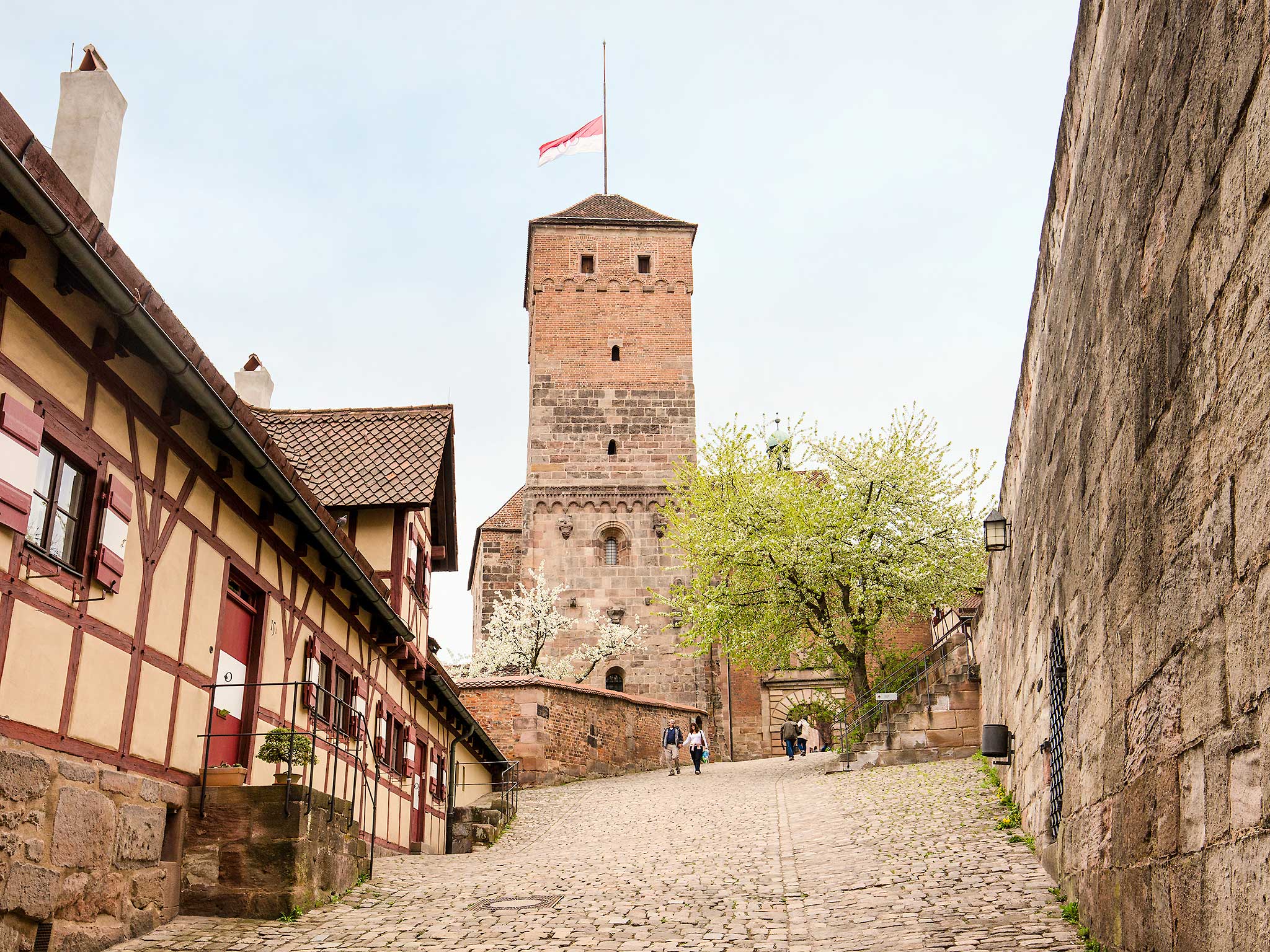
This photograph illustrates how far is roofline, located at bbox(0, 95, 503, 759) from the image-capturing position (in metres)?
6.29

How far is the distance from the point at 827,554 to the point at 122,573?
20.3 meters

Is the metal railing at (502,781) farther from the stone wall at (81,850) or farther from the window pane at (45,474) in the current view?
the window pane at (45,474)

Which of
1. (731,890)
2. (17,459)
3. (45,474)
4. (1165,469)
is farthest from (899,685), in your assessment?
(1165,469)

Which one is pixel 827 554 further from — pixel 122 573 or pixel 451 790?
pixel 122 573

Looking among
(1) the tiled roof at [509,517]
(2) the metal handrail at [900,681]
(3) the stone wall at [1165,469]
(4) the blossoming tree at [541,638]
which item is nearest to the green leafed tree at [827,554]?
(2) the metal handrail at [900,681]

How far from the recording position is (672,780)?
2702 cm

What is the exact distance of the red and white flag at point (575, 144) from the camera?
43094 mm

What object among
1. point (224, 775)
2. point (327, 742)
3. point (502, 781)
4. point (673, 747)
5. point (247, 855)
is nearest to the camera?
point (247, 855)

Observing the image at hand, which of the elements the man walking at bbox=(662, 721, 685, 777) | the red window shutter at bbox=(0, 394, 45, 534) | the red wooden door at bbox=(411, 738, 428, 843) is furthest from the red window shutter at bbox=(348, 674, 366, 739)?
the man walking at bbox=(662, 721, 685, 777)

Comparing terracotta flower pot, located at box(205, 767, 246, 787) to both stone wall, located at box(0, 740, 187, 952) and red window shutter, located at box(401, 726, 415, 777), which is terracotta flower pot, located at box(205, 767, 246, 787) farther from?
red window shutter, located at box(401, 726, 415, 777)

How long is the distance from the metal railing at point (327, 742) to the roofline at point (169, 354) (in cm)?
136

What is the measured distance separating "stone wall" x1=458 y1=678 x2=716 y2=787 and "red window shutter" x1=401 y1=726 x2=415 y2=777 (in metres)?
9.43

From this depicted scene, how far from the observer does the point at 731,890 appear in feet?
36.1

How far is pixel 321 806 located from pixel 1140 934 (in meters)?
6.64
